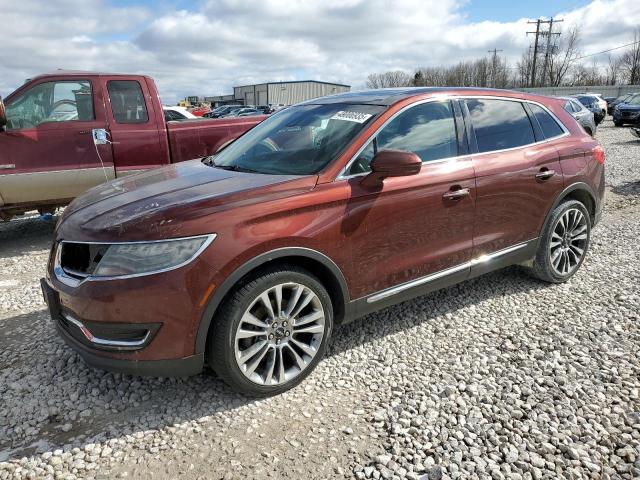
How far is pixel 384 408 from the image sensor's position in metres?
2.79

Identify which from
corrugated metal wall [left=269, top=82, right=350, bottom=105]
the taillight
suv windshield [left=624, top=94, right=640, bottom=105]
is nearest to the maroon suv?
the taillight

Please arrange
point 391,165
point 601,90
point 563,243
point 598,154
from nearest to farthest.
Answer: point 391,165
point 563,243
point 598,154
point 601,90

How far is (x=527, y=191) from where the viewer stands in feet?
13.1

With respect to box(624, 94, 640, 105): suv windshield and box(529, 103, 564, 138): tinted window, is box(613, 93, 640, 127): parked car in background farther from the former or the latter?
box(529, 103, 564, 138): tinted window

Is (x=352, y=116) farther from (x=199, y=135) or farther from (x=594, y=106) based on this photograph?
(x=594, y=106)

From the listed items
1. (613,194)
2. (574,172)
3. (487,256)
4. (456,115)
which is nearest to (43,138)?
(456,115)

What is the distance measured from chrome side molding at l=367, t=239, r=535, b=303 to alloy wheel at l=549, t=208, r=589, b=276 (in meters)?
0.42

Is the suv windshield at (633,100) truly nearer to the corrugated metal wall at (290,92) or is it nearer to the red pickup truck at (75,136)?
the red pickup truck at (75,136)

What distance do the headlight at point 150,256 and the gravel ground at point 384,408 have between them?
90 cm

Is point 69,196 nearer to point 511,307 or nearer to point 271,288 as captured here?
point 271,288

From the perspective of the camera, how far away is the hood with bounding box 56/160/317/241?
8.38 feet

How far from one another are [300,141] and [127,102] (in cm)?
376

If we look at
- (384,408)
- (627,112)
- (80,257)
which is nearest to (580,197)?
(384,408)

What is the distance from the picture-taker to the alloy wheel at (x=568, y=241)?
4406 millimetres
